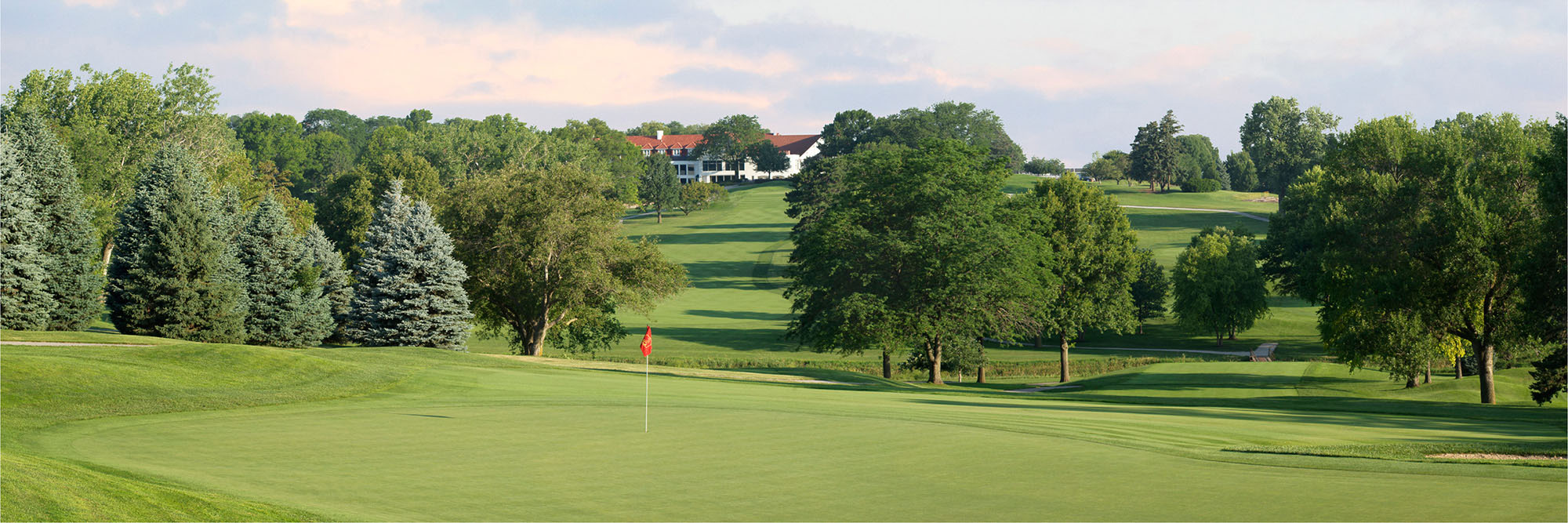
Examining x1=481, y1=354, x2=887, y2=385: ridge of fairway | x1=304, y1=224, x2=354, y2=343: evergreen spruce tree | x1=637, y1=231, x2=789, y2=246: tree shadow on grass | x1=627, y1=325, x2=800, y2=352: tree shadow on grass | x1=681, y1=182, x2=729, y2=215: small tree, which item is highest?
x1=681, y1=182, x2=729, y2=215: small tree

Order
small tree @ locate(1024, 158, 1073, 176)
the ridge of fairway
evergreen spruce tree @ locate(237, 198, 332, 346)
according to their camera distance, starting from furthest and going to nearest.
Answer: small tree @ locate(1024, 158, 1073, 176), evergreen spruce tree @ locate(237, 198, 332, 346), the ridge of fairway

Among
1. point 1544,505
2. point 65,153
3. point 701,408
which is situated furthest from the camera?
point 65,153

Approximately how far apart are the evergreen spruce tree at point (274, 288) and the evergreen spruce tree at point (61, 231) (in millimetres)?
5253

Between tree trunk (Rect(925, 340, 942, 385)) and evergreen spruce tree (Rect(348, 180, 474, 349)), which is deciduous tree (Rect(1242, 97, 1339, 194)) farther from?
evergreen spruce tree (Rect(348, 180, 474, 349))

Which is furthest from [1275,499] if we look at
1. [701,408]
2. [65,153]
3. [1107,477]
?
[65,153]

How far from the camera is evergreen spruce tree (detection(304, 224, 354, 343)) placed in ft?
152

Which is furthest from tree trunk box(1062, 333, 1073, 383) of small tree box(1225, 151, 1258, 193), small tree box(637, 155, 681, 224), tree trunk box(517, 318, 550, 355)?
small tree box(1225, 151, 1258, 193)

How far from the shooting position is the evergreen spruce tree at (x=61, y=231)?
37969mm

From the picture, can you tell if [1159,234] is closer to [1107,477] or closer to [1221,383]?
[1221,383]

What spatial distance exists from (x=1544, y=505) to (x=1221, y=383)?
32.6 m

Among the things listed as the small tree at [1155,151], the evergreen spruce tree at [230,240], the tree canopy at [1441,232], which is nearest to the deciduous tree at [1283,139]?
the small tree at [1155,151]

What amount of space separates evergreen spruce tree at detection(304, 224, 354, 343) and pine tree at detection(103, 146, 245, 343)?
6.68 m

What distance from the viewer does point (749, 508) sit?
11.2m

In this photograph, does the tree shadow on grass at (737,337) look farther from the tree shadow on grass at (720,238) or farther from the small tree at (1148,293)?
the tree shadow on grass at (720,238)
